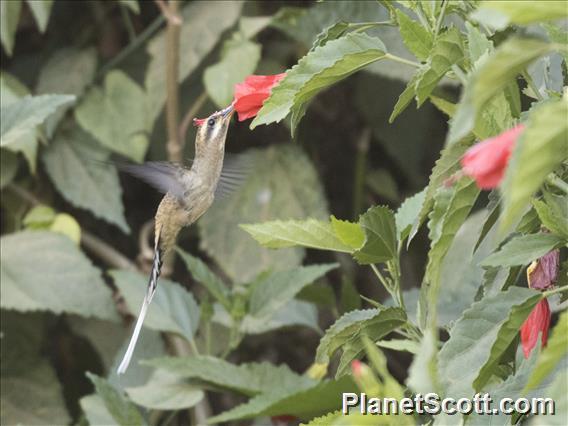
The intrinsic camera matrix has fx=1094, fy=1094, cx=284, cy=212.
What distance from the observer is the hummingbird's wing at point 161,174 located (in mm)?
1290

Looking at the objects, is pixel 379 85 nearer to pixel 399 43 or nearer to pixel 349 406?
pixel 399 43

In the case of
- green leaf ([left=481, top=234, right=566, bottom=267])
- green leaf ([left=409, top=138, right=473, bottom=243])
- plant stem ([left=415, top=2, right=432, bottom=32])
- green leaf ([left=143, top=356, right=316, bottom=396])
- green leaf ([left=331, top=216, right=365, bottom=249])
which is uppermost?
plant stem ([left=415, top=2, right=432, bottom=32])

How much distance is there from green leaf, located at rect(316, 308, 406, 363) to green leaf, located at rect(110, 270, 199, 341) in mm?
734

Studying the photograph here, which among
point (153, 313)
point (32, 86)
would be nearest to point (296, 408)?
point (153, 313)

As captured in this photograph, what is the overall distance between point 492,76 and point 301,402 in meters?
0.97

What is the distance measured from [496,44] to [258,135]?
166 centimetres

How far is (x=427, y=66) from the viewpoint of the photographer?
2.96ft

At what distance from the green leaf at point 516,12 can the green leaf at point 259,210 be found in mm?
1609

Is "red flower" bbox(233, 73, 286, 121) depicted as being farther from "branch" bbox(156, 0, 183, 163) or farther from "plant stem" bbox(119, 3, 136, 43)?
"plant stem" bbox(119, 3, 136, 43)

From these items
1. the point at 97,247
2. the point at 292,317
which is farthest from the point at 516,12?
the point at 97,247

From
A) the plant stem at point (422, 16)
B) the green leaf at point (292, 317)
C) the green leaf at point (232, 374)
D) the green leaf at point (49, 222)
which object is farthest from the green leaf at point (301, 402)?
the green leaf at point (49, 222)

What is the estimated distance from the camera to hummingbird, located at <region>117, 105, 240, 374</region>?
1310 mm

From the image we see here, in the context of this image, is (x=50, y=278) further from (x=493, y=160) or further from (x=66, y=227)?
(x=493, y=160)

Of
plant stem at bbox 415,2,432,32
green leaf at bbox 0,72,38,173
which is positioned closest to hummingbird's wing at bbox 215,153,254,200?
plant stem at bbox 415,2,432,32
